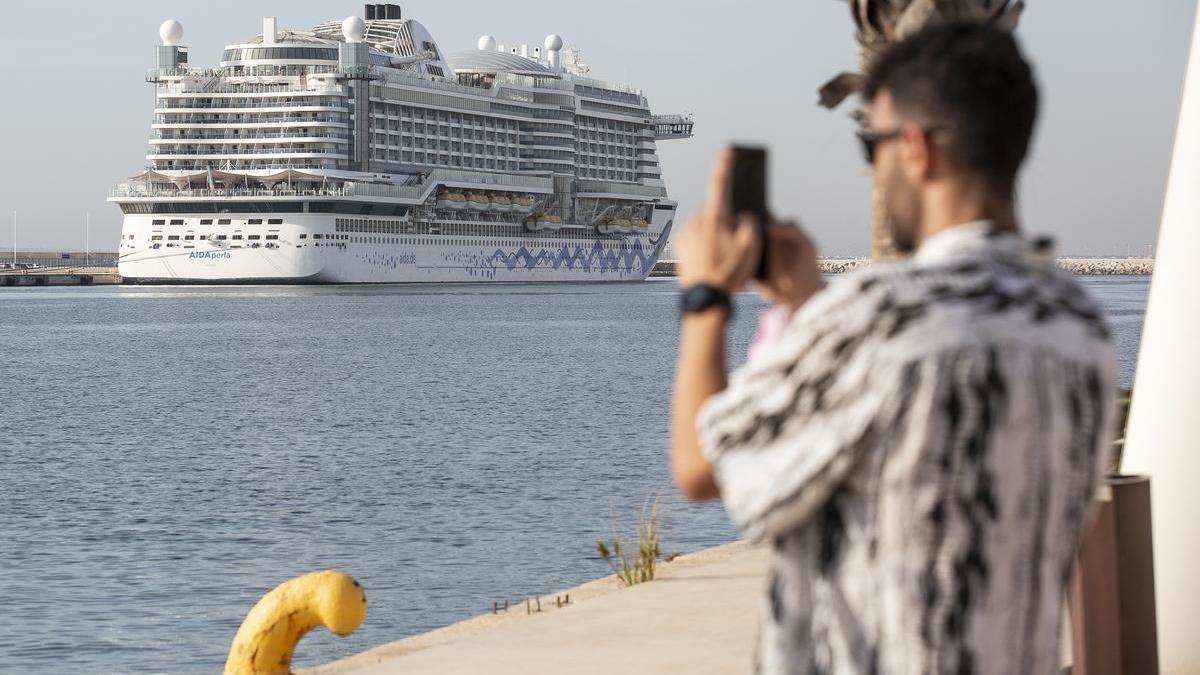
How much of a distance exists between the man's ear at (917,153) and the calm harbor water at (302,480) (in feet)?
24.9

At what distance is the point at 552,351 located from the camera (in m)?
44.3

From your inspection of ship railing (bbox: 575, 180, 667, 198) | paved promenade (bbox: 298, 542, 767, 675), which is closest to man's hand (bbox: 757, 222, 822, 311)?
paved promenade (bbox: 298, 542, 767, 675)

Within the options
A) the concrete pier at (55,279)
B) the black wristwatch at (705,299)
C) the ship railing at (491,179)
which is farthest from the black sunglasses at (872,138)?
the concrete pier at (55,279)

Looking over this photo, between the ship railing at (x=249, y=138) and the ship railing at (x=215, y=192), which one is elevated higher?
the ship railing at (x=249, y=138)

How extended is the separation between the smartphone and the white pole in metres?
2.83

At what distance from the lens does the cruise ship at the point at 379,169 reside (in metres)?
81.6

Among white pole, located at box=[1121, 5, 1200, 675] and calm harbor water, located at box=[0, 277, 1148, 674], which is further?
calm harbor water, located at box=[0, 277, 1148, 674]

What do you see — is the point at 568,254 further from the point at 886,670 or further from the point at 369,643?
the point at 886,670

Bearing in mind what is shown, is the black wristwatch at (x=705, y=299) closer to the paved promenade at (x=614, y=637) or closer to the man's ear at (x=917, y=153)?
the man's ear at (x=917, y=153)

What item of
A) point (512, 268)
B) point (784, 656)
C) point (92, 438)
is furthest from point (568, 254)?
point (784, 656)

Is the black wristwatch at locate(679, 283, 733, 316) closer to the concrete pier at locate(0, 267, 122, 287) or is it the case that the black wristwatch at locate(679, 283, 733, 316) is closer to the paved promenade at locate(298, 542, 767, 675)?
the paved promenade at locate(298, 542, 767, 675)

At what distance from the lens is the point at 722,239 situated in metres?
1.79

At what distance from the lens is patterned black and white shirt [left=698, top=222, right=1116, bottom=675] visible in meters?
1.63

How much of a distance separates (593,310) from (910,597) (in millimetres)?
68827
